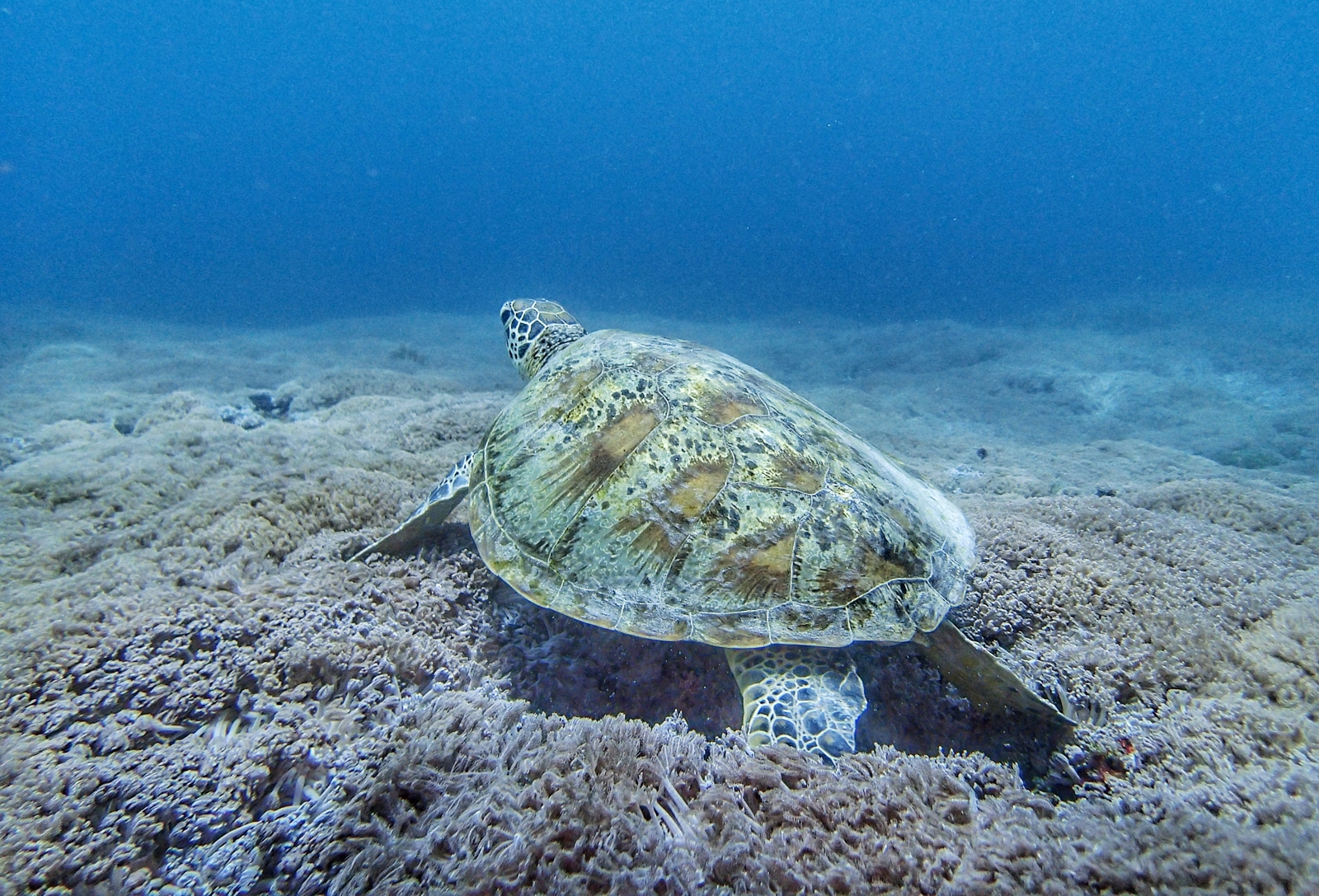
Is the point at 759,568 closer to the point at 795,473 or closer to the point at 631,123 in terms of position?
the point at 795,473

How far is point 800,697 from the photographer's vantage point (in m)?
2.15

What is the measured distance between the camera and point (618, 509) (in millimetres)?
2486

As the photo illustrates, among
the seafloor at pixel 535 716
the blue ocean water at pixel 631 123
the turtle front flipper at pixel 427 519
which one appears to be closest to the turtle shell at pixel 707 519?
the turtle front flipper at pixel 427 519

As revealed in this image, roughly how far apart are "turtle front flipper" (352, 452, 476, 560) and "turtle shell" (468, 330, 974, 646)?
151mm

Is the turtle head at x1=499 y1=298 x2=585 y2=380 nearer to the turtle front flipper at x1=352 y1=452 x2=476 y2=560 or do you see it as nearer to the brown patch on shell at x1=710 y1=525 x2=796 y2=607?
the turtle front flipper at x1=352 y1=452 x2=476 y2=560

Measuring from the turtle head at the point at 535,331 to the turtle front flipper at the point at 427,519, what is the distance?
1.43 m

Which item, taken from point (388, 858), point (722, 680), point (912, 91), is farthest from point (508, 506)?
point (912, 91)

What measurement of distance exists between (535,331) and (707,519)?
2770mm

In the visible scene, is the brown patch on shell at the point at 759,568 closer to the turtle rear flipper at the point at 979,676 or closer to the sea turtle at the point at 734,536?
the sea turtle at the point at 734,536

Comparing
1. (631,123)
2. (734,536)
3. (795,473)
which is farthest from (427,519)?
(631,123)

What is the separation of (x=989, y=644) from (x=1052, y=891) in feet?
5.33

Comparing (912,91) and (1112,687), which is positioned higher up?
(912,91)

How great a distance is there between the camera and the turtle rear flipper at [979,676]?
6.58 feet

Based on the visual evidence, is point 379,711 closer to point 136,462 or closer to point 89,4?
point 136,462
